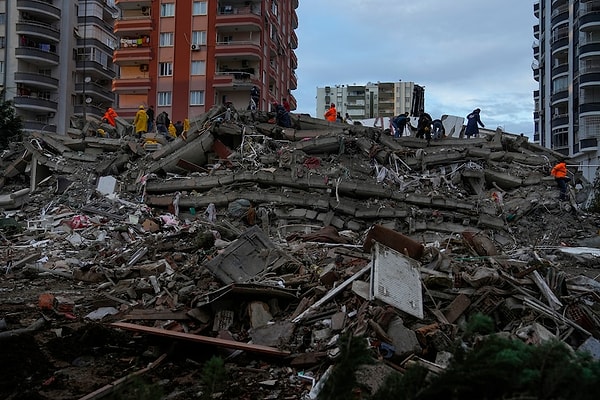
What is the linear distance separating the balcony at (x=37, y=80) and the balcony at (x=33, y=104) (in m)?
1.20

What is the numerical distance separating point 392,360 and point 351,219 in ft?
25.2

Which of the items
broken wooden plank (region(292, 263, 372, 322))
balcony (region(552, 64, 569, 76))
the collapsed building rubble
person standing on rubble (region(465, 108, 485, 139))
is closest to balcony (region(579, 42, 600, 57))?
balcony (region(552, 64, 569, 76))

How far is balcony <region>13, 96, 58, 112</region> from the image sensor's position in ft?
132

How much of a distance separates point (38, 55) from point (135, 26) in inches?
321

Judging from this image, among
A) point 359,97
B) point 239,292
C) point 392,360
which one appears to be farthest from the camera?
point 359,97

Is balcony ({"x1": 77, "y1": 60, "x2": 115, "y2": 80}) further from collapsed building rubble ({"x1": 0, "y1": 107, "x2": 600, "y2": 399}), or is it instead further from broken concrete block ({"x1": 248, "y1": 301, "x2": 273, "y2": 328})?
broken concrete block ({"x1": 248, "y1": 301, "x2": 273, "y2": 328})

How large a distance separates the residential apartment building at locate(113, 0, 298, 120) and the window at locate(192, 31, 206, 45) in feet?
0.24

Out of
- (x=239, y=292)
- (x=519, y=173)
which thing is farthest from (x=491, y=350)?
(x=519, y=173)

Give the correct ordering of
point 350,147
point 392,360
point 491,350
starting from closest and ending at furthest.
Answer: point 491,350
point 392,360
point 350,147

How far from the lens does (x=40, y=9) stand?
136 feet

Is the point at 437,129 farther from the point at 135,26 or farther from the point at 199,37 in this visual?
the point at 135,26

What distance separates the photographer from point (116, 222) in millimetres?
12898

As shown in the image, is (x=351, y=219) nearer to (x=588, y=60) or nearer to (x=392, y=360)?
(x=392, y=360)

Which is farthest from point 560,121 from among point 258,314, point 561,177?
point 258,314
